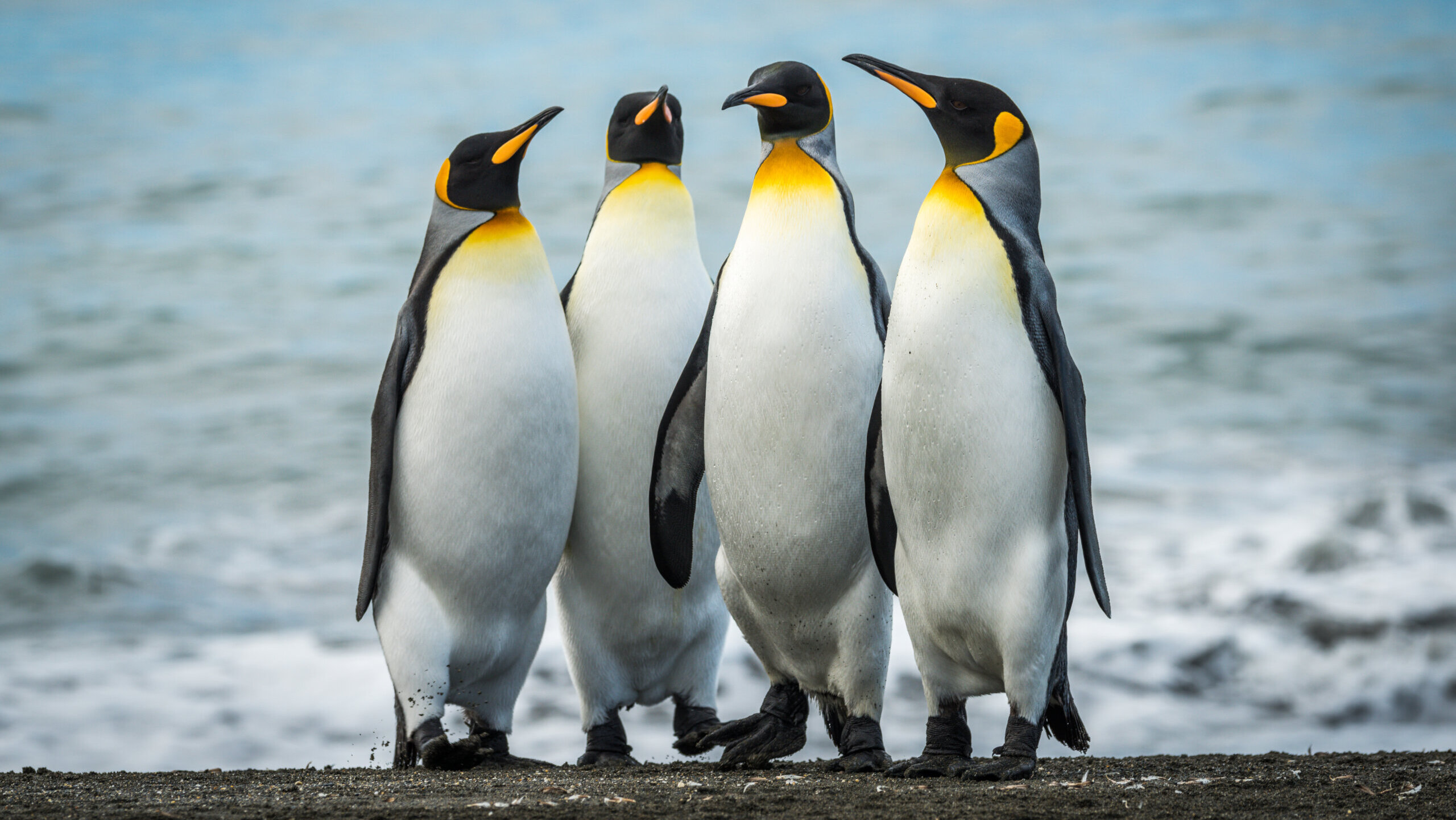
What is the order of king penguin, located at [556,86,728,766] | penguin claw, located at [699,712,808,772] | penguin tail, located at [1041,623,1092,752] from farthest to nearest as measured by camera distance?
1. king penguin, located at [556,86,728,766]
2. penguin claw, located at [699,712,808,772]
3. penguin tail, located at [1041,623,1092,752]

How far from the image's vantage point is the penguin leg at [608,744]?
3637 mm

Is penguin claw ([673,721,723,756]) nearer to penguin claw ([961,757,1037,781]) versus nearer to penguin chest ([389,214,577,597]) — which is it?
penguin chest ([389,214,577,597])

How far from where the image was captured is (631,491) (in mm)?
3680

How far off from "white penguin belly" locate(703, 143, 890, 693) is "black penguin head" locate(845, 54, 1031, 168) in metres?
0.35

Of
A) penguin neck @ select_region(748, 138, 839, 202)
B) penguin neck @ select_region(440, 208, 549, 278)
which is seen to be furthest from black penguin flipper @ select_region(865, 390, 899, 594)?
penguin neck @ select_region(440, 208, 549, 278)

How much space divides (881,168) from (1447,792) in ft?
63.7

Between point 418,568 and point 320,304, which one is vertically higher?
point 320,304

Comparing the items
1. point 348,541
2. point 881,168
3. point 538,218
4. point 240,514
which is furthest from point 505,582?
point 881,168

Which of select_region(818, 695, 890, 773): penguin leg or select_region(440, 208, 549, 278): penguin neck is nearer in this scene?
select_region(818, 695, 890, 773): penguin leg

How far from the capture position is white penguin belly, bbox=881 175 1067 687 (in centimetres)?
284

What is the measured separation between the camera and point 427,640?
11.1 feet

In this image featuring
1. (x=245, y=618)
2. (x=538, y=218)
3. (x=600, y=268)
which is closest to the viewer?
(x=600, y=268)

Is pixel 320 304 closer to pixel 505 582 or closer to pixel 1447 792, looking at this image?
pixel 505 582

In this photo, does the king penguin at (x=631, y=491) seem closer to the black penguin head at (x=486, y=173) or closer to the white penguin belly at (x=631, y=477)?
the white penguin belly at (x=631, y=477)
